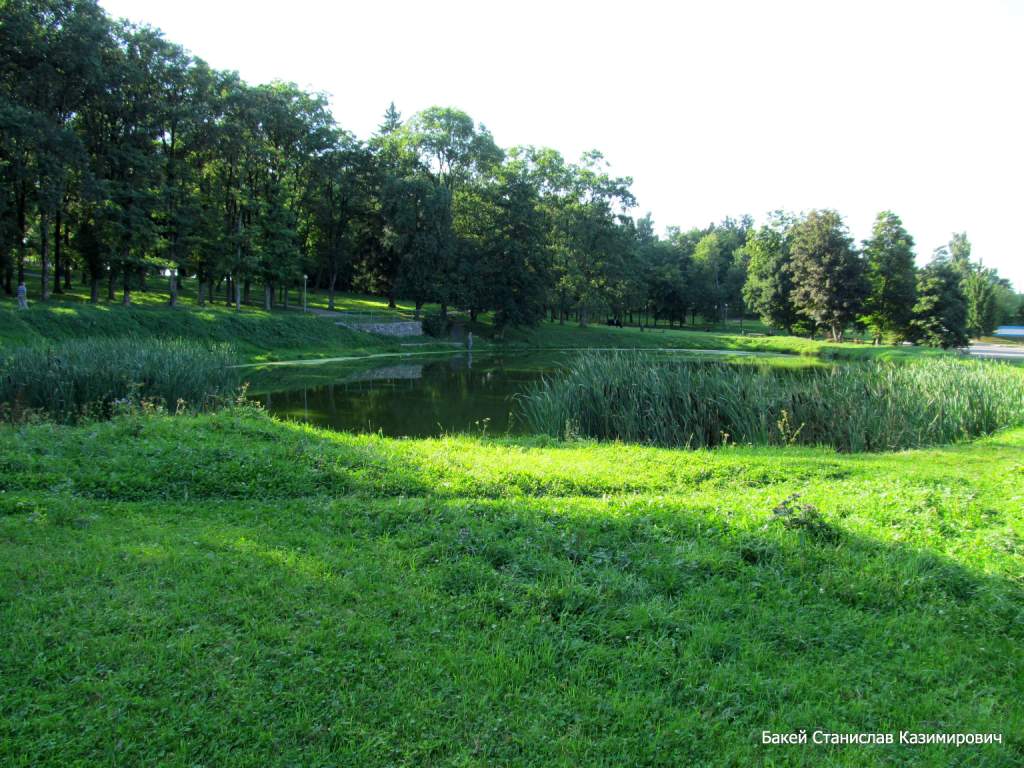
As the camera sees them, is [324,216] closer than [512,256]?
No

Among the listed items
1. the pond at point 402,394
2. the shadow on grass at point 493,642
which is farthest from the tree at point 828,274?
the shadow on grass at point 493,642

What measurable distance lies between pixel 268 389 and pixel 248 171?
932 inches

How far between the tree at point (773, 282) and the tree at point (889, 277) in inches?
255

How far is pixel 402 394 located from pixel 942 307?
40291 millimetres

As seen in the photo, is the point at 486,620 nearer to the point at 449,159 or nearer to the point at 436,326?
the point at 436,326

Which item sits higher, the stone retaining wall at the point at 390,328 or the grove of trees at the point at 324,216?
the grove of trees at the point at 324,216

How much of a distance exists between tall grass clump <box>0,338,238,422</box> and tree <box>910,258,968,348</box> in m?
45.7

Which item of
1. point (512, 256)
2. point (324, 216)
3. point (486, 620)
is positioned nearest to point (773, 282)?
point (512, 256)

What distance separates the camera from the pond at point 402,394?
51.2 feet

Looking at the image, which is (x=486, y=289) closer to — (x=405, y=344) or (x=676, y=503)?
(x=405, y=344)

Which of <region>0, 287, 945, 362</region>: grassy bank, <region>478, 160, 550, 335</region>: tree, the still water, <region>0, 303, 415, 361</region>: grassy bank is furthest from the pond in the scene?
<region>478, 160, 550, 335</region>: tree

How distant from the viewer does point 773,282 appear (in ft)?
188

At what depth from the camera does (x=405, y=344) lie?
135 ft

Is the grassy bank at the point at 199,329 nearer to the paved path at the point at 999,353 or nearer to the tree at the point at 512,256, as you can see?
the tree at the point at 512,256
